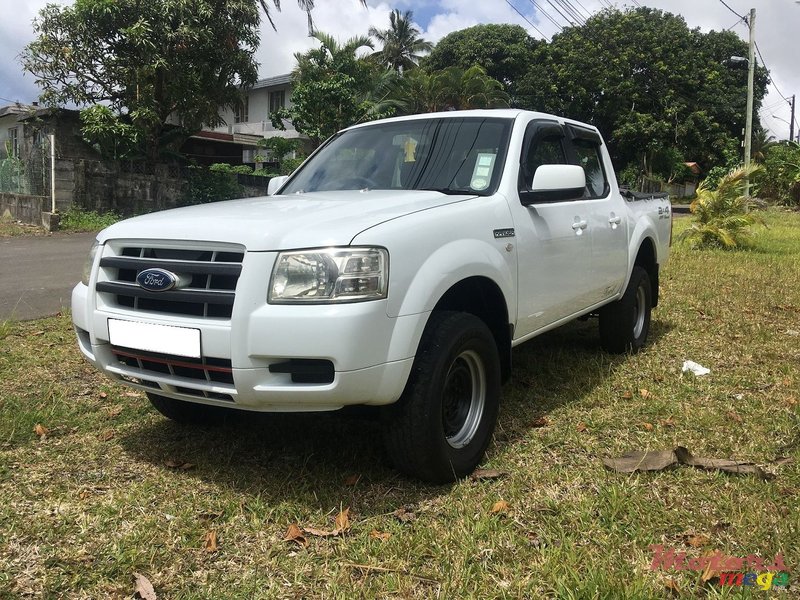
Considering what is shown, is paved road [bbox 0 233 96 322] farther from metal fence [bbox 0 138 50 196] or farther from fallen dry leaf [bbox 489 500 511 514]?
fallen dry leaf [bbox 489 500 511 514]

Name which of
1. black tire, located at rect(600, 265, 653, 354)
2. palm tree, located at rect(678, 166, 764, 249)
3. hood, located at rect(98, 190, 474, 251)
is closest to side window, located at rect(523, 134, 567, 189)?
hood, located at rect(98, 190, 474, 251)

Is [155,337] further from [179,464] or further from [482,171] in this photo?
[482,171]

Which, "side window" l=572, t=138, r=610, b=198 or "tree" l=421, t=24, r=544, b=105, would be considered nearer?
"side window" l=572, t=138, r=610, b=198

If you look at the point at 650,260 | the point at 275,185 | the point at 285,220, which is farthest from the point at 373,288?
the point at 650,260

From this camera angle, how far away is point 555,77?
36.2 meters

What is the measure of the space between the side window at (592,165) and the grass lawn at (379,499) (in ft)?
4.26

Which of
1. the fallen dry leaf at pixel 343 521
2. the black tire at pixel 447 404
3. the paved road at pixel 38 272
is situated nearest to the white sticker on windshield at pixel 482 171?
the black tire at pixel 447 404

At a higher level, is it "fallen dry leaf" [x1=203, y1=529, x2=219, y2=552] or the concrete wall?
the concrete wall

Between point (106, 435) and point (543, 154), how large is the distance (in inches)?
115

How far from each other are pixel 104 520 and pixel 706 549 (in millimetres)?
2274

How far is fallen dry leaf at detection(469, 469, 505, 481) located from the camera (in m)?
3.03

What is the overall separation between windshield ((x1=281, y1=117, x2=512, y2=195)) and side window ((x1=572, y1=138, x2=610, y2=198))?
1030mm

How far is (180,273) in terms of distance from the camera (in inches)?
105

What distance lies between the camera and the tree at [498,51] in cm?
4059
